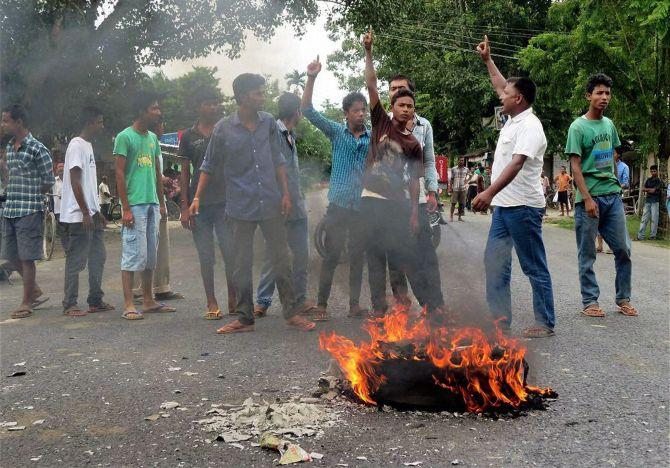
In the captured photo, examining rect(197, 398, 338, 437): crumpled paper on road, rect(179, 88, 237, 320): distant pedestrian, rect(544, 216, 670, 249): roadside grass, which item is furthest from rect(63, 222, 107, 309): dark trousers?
rect(544, 216, 670, 249): roadside grass

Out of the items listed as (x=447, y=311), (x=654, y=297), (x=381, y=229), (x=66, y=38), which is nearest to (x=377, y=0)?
(x=66, y=38)

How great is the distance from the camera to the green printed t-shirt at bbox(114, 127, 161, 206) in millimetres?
6402

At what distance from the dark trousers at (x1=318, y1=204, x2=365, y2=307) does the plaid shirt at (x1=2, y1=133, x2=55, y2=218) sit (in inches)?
112

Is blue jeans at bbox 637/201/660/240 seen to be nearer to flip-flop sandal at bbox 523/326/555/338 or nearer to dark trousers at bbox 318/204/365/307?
flip-flop sandal at bbox 523/326/555/338

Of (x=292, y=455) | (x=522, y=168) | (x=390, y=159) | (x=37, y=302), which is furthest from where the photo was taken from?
(x=37, y=302)

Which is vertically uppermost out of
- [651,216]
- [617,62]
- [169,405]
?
[617,62]

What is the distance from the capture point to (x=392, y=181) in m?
5.34

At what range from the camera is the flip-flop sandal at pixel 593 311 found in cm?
626

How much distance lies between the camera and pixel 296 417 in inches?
138

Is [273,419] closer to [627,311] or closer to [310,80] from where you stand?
[310,80]

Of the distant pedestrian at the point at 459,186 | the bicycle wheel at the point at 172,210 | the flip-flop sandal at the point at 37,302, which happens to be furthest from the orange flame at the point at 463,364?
the bicycle wheel at the point at 172,210

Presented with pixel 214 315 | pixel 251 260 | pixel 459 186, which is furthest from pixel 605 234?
pixel 459 186

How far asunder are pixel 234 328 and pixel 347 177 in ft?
5.38

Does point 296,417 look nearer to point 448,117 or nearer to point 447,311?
point 447,311
